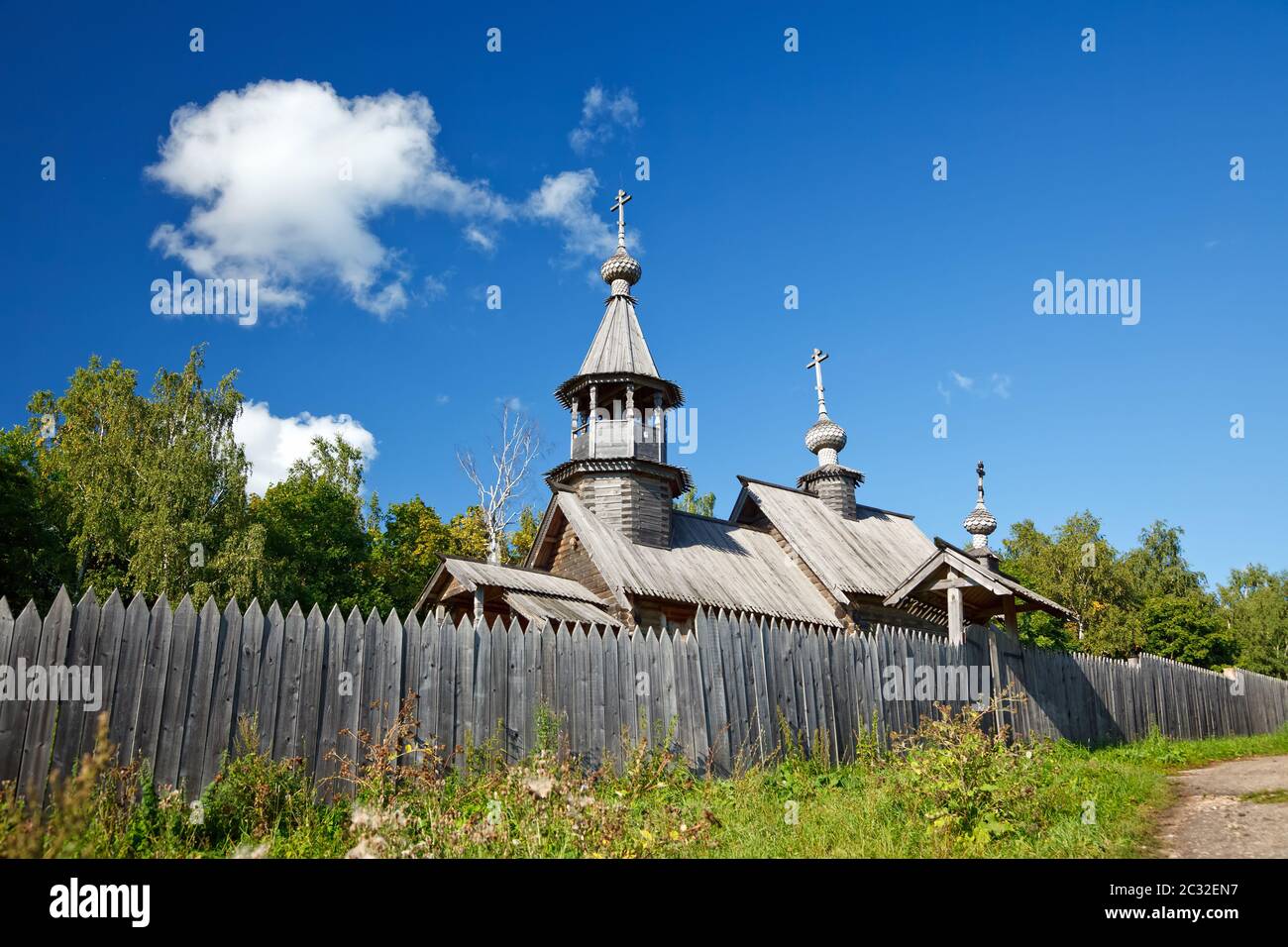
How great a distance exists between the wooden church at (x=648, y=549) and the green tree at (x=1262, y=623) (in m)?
35.4

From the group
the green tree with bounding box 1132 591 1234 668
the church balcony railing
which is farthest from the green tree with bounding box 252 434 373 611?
the green tree with bounding box 1132 591 1234 668

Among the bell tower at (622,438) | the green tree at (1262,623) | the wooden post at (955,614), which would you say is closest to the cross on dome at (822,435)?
the bell tower at (622,438)

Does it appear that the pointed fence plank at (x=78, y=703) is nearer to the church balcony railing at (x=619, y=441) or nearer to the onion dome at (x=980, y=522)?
the church balcony railing at (x=619, y=441)

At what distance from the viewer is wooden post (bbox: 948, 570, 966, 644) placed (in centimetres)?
1399

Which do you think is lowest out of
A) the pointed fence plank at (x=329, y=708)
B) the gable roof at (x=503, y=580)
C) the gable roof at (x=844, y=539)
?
the pointed fence plank at (x=329, y=708)

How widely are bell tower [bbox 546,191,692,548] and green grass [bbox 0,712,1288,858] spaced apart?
13.3 metres

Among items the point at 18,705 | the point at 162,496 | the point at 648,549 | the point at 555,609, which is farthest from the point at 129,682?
the point at 162,496

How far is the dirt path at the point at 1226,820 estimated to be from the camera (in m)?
6.52

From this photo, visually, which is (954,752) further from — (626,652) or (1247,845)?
(626,652)

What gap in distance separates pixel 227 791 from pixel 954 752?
559 cm

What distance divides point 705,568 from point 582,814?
16124 millimetres

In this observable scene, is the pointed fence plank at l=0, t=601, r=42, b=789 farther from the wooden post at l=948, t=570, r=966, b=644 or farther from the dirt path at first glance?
the wooden post at l=948, t=570, r=966, b=644
